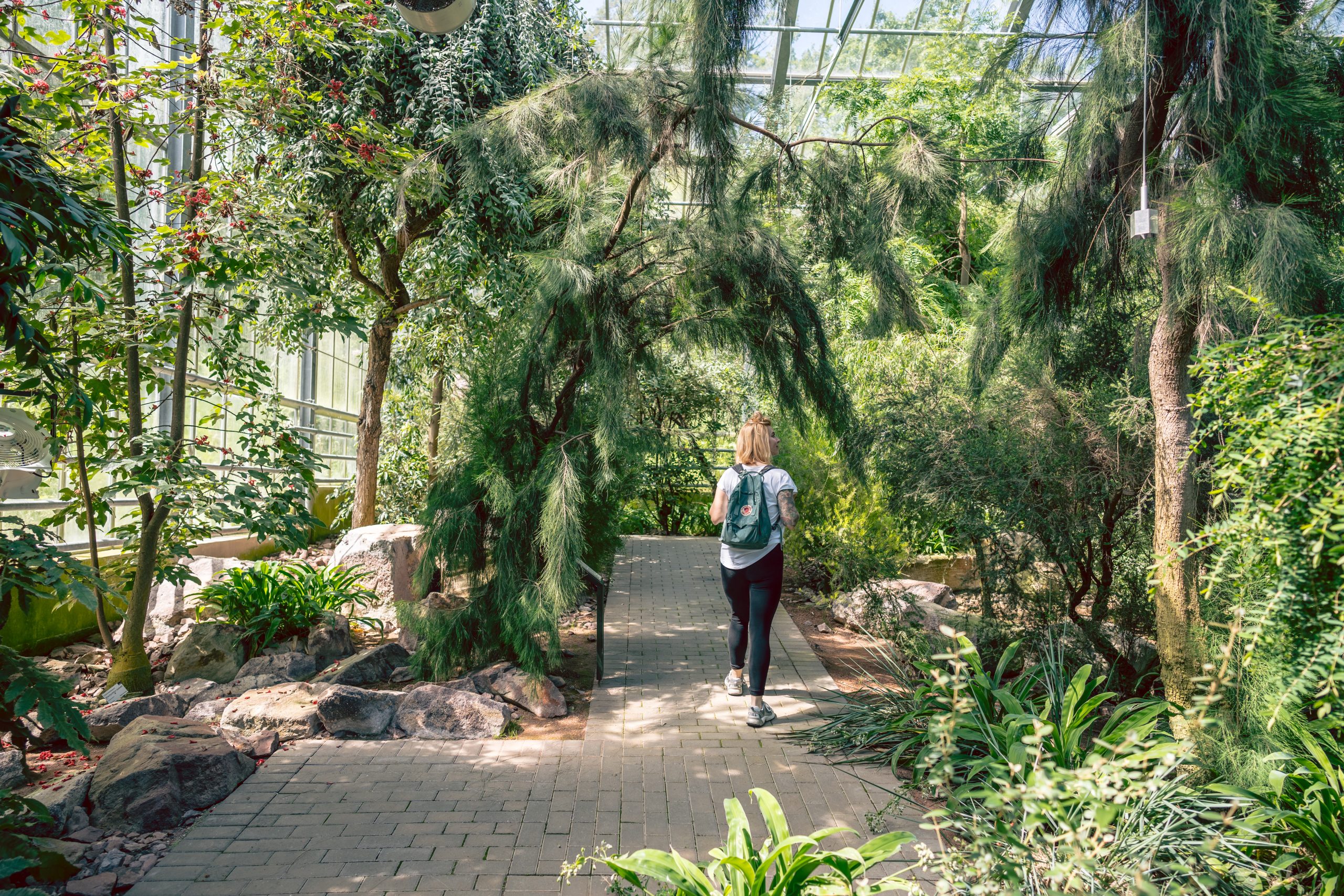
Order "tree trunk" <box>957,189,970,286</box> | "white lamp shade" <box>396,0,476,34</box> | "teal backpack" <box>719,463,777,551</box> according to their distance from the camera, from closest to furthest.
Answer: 1. "white lamp shade" <box>396,0,476,34</box>
2. "teal backpack" <box>719,463,777,551</box>
3. "tree trunk" <box>957,189,970,286</box>

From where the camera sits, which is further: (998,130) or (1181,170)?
(998,130)

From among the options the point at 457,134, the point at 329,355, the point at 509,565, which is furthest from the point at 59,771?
the point at 329,355

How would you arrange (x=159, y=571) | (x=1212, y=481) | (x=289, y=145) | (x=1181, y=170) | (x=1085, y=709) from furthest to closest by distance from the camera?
(x=289, y=145) < (x=159, y=571) < (x=1181, y=170) < (x=1212, y=481) < (x=1085, y=709)

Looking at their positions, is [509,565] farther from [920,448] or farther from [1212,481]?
[1212,481]

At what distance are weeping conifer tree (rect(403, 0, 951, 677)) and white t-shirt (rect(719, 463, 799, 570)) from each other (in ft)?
1.79

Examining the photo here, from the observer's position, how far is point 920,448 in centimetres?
527

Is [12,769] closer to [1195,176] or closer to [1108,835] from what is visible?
[1108,835]

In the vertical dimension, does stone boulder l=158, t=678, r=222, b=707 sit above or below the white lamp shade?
below

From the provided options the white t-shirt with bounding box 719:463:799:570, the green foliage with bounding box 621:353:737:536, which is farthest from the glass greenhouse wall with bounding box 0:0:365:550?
the white t-shirt with bounding box 719:463:799:570

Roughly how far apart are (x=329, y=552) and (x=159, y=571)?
5.82 metres

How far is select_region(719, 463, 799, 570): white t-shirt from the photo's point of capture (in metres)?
4.76

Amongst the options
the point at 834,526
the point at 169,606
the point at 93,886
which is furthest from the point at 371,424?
the point at 93,886

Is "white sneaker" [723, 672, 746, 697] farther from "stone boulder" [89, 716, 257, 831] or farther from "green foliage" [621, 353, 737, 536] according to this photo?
"stone boulder" [89, 716, 257, 831]

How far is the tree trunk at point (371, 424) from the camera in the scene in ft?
27.5
